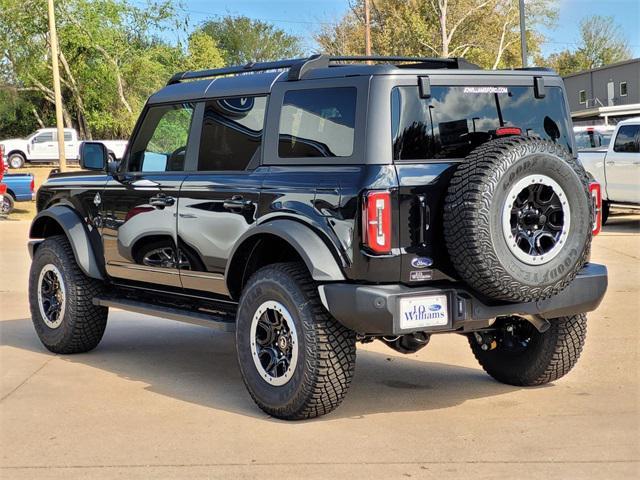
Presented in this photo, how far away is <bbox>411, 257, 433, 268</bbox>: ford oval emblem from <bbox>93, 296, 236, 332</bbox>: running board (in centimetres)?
136

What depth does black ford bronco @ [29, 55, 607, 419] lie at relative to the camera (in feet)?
17.5

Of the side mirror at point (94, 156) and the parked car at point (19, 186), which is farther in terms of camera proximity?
the parked car at point (19, 186)

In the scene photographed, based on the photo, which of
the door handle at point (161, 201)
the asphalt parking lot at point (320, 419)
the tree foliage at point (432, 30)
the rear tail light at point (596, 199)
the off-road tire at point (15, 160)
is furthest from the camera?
the tree foliage at point (432, 30)

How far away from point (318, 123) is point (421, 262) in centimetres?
104

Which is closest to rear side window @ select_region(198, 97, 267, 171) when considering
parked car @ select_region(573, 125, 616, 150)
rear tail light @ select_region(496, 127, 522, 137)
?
rear tail light @ select_region(496, 127, 522, 137)

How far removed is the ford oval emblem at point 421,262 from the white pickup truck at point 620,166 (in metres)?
12.6

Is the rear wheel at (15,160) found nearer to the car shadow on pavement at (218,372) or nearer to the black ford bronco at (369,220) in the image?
Result: the car shadow on pavement at (218,372)

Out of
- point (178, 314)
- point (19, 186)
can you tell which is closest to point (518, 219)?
point (178, 314)

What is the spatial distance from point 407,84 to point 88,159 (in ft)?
9.96

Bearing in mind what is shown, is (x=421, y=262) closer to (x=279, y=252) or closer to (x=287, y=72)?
(x=279, y=252)

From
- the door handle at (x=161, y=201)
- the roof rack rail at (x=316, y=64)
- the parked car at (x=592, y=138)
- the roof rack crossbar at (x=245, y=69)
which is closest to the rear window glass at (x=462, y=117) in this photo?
the roof rack rail at (x=316, y=64)

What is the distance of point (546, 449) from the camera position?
5.10 m

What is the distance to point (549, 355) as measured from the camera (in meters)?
6.34

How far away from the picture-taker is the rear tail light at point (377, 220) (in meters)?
5.31
